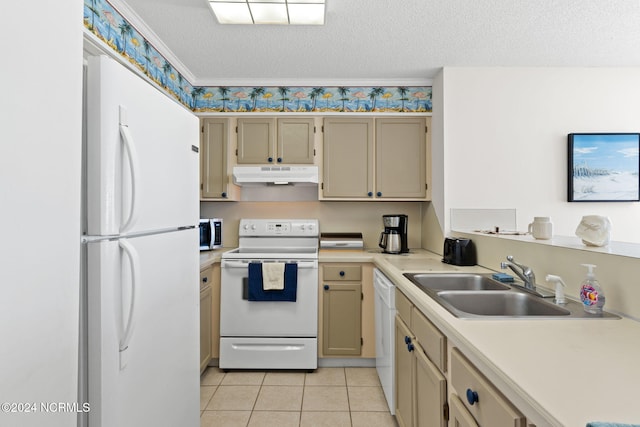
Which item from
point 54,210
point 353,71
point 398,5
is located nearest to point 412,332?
point 54,210

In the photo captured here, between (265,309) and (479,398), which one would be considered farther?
(265,309)

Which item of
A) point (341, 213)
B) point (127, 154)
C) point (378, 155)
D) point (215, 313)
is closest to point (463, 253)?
point (378, 155)

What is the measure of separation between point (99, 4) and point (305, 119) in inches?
66.0

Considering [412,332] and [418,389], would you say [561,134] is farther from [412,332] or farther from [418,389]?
[418,389]

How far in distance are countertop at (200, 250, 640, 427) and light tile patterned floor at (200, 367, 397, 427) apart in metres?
1.19

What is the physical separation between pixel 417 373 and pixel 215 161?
243 centimetres

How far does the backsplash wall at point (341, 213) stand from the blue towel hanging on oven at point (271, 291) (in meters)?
0.82

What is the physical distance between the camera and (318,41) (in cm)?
240

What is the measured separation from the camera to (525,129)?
279 cm

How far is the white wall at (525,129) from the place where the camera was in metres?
2.78

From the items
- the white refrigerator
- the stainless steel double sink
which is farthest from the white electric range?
the white refrigerator

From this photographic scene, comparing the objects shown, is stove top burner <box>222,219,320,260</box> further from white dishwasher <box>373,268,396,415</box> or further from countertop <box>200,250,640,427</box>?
countertop <box>200,250,640,427</box>

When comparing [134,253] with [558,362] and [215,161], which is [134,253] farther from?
[215,161]

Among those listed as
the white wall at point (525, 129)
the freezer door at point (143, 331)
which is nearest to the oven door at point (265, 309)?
the freezer door at point (143, 331)
